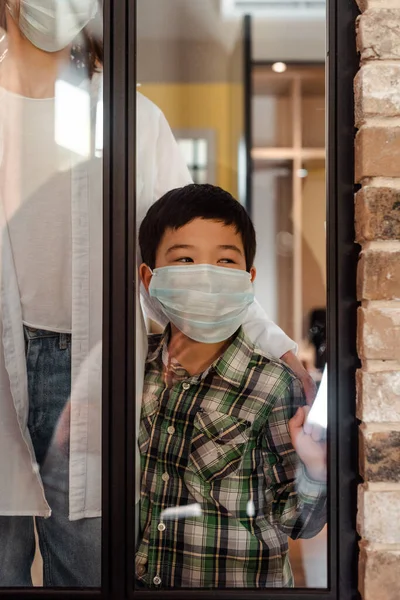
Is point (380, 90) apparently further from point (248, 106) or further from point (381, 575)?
point (381, 575)

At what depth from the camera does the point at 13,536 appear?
3.70ft

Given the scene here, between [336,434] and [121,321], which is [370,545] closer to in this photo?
[336,434]

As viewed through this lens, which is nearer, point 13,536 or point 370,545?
point 370,545

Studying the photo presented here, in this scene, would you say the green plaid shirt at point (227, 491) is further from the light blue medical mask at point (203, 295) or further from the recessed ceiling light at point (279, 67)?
the recessed ceiling light at point (279, 67)

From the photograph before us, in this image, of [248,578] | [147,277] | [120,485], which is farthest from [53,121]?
[248,578]

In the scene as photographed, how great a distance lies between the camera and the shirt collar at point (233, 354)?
3.65ft

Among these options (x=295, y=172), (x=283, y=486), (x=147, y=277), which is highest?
(x=295, y=172)

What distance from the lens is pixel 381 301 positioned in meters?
1.02

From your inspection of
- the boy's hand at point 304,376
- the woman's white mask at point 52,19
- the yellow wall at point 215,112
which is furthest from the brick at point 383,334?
the woman's white mask at point 52,19

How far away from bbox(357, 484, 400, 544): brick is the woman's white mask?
101 cm

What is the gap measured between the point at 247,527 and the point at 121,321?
458mm

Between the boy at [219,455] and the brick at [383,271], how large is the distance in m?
0.21

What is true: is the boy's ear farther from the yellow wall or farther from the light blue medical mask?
the yellow wall

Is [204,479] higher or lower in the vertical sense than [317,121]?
lower
